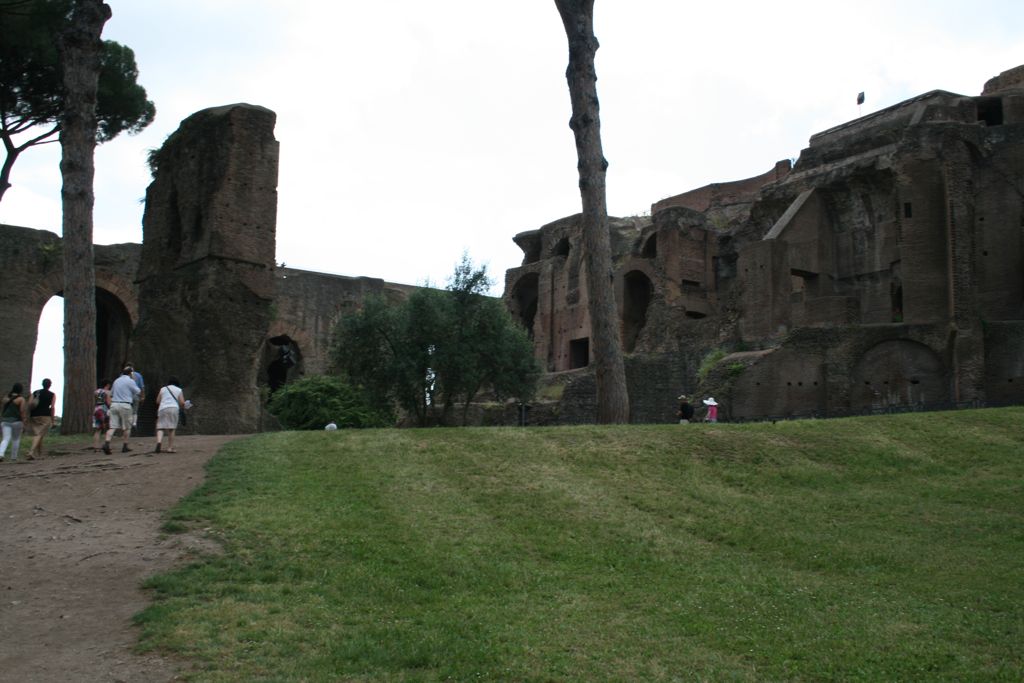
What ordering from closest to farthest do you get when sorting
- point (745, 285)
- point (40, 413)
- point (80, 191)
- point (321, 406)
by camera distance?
1. point (40, 413)
2. point (80, 191)
3. point (321, 406)
4. point (745, 285)

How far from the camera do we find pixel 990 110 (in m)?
31.2

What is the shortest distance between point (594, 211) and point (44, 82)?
14.9 metres

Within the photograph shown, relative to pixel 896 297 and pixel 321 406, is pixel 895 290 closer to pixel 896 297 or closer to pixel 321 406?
pixel 896 297

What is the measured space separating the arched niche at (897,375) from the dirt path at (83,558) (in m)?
17.3

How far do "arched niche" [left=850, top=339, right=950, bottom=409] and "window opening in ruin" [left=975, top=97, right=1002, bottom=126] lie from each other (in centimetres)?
1002

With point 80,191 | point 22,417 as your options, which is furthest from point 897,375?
point 22,417

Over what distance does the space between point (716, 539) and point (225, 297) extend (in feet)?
42.0

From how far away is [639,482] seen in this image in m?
12.3

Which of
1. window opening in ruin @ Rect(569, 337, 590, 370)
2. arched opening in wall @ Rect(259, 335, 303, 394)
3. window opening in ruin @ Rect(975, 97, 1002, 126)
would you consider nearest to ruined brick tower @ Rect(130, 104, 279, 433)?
arched opening in wall @ Rect(259, 335, 303, 394)

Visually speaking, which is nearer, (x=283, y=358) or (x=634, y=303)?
(x=283, y=358)

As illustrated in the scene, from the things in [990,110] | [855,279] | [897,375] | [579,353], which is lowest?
[897,375]

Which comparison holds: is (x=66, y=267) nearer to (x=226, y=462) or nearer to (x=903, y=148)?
(x=226, y=462)

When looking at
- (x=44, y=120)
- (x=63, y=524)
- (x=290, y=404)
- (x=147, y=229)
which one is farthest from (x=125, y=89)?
(x=63, y=524)

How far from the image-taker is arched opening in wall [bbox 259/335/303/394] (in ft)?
116
